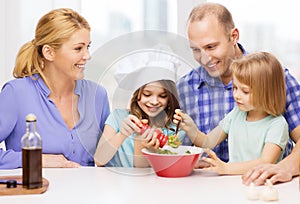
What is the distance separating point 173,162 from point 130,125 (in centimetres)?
16

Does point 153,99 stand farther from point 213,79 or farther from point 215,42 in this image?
point 215,42

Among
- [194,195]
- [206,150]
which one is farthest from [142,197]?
[206,150]

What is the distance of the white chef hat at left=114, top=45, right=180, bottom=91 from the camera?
158 cm

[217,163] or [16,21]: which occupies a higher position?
[16,21]

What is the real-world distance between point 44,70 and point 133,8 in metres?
0.87

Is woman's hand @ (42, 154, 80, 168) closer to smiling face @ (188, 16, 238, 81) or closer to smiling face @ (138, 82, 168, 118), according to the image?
smiling face @ (138, 82, 168, 118)

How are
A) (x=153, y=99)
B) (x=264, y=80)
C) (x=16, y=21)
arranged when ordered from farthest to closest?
(x=16, y=21)
(x=264, y=80)
(x=153, y=99)

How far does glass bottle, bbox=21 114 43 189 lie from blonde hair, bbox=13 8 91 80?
61cm

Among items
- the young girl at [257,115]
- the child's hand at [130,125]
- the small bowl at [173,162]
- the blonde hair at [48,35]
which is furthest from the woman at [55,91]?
the young girl at [257,115]

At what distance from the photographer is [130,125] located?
1618mm

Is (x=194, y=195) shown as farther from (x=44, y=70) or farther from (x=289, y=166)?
(x=44, y=70)

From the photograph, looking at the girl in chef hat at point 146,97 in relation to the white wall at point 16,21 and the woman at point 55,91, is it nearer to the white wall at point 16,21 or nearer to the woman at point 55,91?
the woman at point 55,91

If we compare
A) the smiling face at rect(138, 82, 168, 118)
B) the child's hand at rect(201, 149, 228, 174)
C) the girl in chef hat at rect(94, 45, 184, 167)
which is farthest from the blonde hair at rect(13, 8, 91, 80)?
the child's hand at rect(201, 149, 228, 174)

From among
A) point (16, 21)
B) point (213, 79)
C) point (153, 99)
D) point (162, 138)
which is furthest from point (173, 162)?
point (16, 21)
